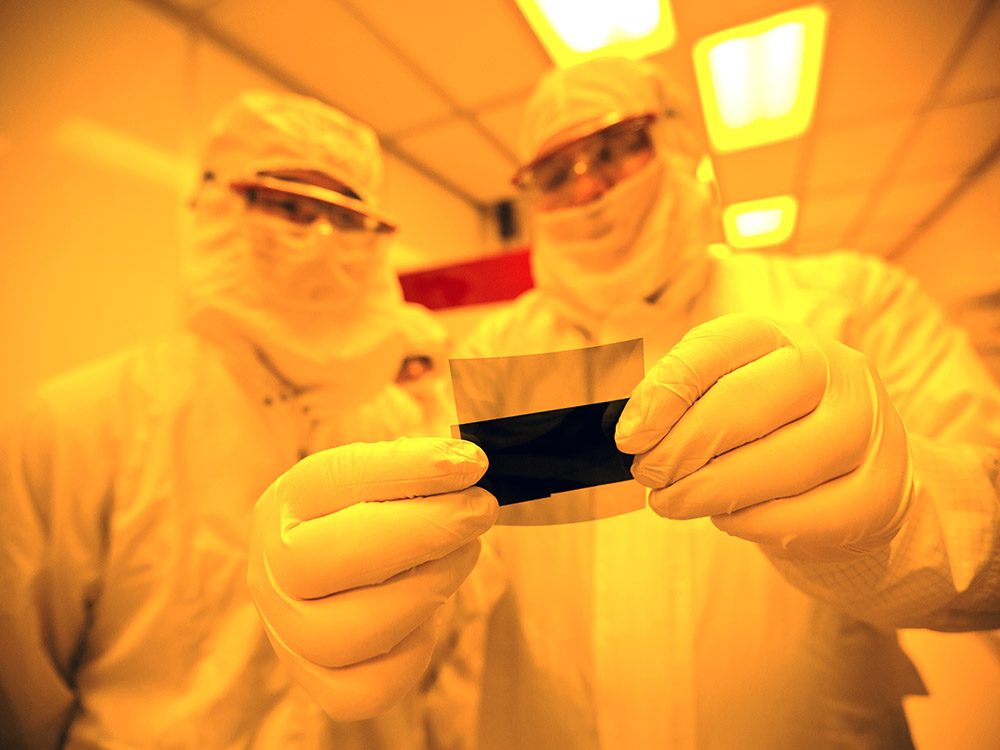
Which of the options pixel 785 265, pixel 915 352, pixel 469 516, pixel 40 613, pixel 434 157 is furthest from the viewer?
pixel 434 157

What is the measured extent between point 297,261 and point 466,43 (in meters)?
0.53

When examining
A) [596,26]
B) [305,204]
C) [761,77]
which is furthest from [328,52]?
[761,77]

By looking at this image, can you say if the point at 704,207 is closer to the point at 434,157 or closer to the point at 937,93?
the point at 937,93

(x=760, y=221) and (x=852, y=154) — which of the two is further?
(x=760, y=221)

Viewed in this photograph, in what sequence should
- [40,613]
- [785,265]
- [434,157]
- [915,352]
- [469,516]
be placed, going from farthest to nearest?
[434,157], [785,265], [915,352], [40,613], [469,516]

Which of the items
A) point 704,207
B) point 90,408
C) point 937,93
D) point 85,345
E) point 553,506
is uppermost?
point 937,93

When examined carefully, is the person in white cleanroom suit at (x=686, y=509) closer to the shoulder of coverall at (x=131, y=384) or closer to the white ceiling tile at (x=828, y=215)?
the shoulder of coverall at (x=131, y=384)

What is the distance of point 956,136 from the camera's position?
0.78m

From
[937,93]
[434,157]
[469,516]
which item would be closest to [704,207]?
[937,93]

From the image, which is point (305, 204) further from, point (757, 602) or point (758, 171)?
point (758, 171)

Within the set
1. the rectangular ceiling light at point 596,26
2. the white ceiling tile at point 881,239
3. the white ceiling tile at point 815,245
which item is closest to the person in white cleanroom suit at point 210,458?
the rectangular ceiling light at point 596,26

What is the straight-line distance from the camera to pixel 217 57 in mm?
697

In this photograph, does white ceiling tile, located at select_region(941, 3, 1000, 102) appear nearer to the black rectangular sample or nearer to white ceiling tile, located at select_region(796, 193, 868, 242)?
the black rectangular sample

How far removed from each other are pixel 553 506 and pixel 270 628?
339 millimetres
